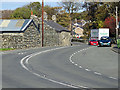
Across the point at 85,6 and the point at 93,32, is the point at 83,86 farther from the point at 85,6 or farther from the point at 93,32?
the point at 85,6

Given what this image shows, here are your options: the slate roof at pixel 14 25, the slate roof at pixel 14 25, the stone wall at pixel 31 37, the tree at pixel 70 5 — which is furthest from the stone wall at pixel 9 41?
the tree at pixel 70 5

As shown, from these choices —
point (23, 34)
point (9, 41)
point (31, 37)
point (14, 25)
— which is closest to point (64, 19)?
point (14, 25)

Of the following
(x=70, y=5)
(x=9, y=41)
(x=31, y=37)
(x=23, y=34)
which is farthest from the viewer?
(x=70, y=5)

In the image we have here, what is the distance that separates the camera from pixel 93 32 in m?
65.3

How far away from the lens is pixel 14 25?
51.2m

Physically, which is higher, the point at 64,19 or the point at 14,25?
the point at 64,19

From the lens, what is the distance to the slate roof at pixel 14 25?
48806 millimetres

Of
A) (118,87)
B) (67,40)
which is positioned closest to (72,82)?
(118,87)

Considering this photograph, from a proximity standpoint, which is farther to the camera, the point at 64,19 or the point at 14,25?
the point at 64,19

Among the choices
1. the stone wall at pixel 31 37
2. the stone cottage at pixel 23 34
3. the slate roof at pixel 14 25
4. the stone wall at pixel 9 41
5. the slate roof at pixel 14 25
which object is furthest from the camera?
the slate roof at pixel 14 25

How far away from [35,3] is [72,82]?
11352cm

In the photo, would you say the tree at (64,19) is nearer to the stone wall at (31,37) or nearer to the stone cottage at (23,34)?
the stone cottage at (23,34)

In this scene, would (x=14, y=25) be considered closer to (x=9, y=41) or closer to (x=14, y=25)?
(x=14, y=25)

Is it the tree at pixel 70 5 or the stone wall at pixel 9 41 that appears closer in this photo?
the stone wall at pixel 9 41
